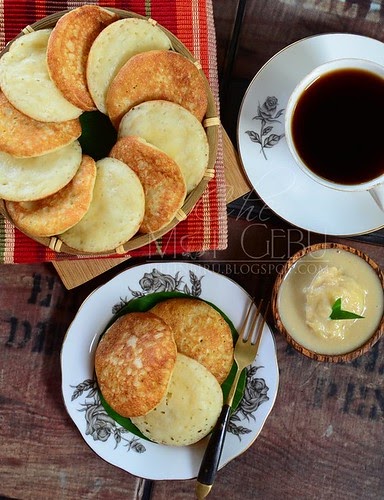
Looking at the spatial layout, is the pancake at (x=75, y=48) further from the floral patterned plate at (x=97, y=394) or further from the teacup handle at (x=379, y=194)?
the teacup handle at (x=379, y=194)

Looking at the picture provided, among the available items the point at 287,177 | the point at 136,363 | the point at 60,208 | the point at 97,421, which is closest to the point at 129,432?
the point at 97,421

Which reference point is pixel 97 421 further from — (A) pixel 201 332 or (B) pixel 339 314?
(B) pixel 339 314

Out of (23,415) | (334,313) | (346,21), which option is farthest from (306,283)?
(23,415)

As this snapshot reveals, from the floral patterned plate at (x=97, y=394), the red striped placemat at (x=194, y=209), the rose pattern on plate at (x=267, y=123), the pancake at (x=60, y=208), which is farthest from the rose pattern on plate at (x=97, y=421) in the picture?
the rose pattern on plate at (x=267, y=123)

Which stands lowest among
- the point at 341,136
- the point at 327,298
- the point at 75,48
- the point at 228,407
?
the point at 228,407

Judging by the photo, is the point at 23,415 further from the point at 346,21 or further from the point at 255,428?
the point at 346,21

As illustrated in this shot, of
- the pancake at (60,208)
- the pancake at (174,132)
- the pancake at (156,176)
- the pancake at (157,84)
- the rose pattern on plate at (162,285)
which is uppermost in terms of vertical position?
the pancake at (157,84)
